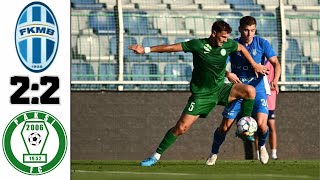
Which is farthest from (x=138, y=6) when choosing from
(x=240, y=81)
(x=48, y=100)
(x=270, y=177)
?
(x=48, y=100)

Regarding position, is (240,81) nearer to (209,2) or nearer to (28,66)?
(209,2)

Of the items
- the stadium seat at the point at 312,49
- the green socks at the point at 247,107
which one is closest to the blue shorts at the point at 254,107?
the green socks at the point at 247,107

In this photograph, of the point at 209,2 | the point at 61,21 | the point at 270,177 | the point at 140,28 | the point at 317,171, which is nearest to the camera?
the point at 61,21

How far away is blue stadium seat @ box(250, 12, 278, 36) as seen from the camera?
1386 centimetres

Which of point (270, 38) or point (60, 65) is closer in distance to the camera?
point (60, 65)

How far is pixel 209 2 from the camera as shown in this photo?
581 inches

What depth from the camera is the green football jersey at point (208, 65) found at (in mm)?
10781

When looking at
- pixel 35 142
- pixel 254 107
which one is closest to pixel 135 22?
pixel 254 107

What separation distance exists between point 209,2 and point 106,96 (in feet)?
7.39

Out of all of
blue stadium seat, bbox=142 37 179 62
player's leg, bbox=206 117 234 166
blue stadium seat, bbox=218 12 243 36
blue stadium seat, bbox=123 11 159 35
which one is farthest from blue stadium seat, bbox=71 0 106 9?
player's leg, bbox=206 117 234 166

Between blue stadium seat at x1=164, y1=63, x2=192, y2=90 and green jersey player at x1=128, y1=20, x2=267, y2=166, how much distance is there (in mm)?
2661

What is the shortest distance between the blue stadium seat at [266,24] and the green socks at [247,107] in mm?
2816

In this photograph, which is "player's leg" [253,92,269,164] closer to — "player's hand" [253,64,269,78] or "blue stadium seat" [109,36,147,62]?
"player's hand" [253,64,269,78]

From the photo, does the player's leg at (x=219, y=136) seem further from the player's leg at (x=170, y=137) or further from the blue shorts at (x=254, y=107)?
the player's leg at (x=170, y=137)
